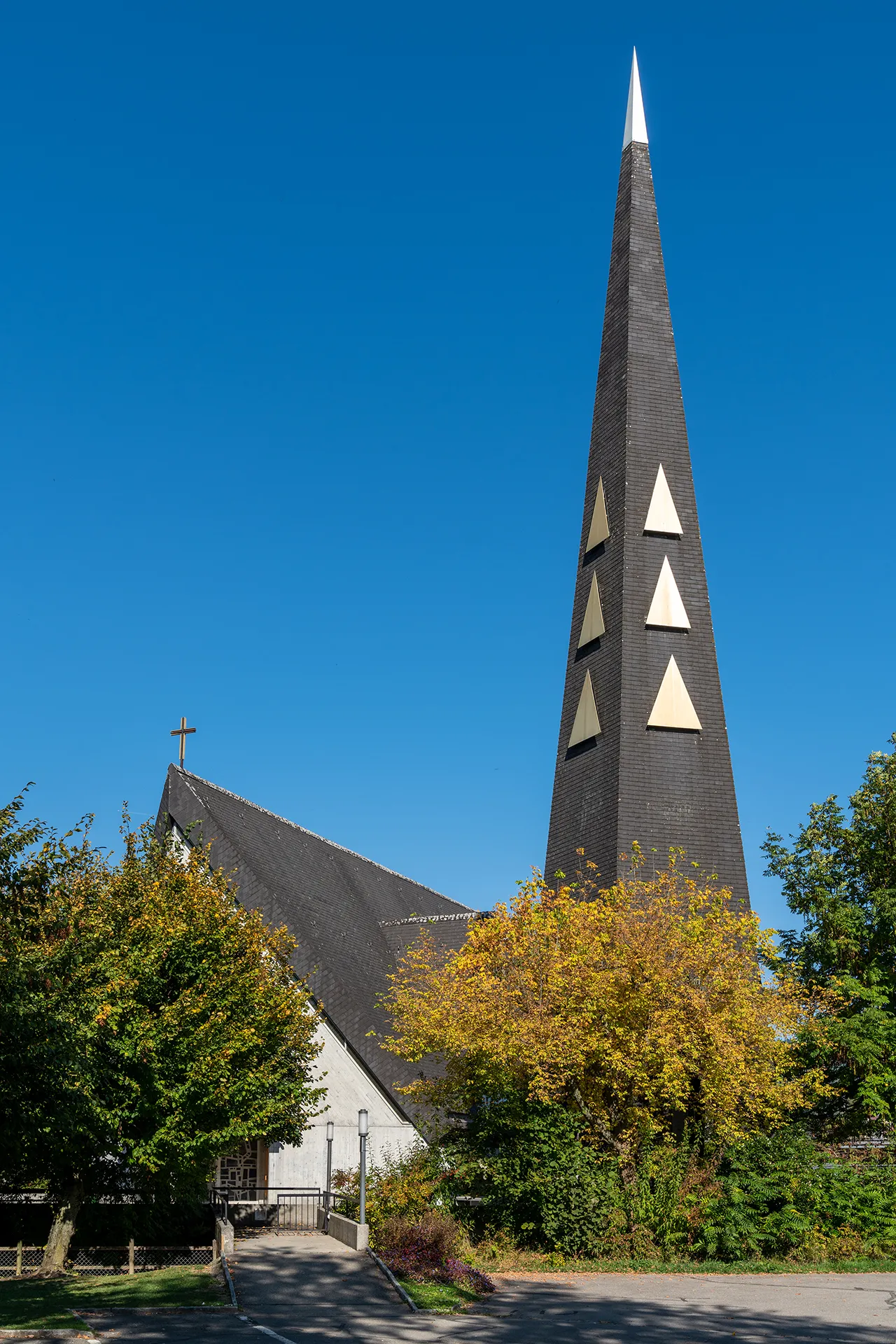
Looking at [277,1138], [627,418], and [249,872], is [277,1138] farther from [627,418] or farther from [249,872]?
[627,418]

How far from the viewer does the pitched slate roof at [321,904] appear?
2845 cm

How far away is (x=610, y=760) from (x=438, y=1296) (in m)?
15.1

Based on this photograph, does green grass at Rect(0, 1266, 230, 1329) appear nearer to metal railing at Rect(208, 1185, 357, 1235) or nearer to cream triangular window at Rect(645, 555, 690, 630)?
metal railing at Rect(208, 1185, 357, 1235)

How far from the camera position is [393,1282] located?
18.1m

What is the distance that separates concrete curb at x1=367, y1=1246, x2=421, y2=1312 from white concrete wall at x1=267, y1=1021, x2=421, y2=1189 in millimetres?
6789

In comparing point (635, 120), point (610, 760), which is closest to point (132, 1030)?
point (610, 760)

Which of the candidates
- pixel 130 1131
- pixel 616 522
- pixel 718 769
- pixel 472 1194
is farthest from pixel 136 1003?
pixel 616 522

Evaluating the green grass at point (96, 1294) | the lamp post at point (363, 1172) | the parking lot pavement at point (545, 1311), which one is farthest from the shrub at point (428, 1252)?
the green grass at point (96, 1294)

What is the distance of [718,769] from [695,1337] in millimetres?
17589

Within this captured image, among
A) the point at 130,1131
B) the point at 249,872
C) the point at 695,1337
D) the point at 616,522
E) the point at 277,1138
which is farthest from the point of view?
the point at 616,522

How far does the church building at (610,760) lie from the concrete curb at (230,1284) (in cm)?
792

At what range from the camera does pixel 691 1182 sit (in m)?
22.7

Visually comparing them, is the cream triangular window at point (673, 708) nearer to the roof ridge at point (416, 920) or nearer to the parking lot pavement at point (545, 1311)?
the roof ridge at point (416, 920)

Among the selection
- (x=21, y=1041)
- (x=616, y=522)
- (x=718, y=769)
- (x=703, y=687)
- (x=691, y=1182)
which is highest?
(x=616, y=522)
